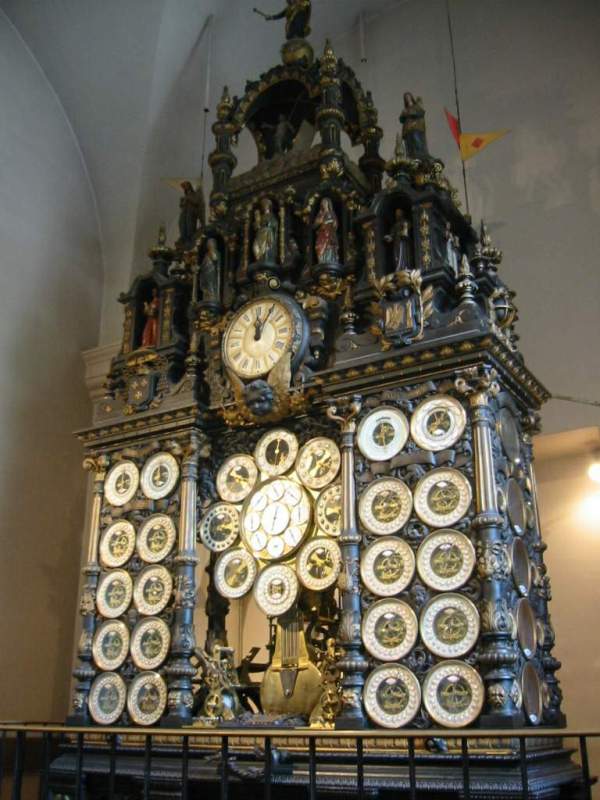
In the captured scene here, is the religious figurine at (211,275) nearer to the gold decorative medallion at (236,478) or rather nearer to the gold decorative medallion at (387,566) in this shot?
the gold decorative medallion at (236,478)

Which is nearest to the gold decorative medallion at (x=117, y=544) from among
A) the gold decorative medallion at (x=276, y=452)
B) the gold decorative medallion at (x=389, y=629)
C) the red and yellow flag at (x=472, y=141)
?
the gold decorative medallion at (x=276, y=452)

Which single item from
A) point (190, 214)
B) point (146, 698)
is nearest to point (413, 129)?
point (190, 214)

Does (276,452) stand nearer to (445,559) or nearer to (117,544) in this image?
(117,544)

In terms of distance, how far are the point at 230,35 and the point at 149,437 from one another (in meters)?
6.85

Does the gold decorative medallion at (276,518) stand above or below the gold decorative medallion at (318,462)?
below

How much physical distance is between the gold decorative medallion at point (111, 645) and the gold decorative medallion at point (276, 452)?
2.13 meters

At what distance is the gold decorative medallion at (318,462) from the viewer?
8.54 m

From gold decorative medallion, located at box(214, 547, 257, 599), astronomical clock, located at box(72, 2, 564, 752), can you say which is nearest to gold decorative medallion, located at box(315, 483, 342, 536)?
astronomical clock, located at box(72, 2, 564, 752)

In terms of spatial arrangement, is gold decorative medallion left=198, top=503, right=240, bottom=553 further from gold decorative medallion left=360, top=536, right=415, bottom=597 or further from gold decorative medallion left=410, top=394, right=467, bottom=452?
gold decorative medallion left=410, top=394, right=467, bottom=452

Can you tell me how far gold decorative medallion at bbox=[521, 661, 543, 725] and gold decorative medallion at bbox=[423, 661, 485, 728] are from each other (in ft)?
1.38

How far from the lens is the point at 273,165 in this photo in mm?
10242

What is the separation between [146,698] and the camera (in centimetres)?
870

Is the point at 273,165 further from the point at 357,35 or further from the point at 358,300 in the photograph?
the point at 357,35

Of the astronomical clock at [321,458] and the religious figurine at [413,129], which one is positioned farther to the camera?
the religious figurine at [413,129]
